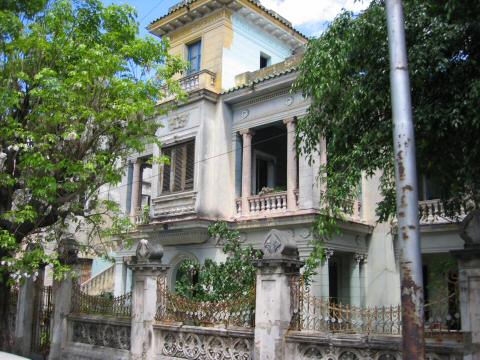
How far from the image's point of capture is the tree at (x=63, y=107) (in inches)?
387

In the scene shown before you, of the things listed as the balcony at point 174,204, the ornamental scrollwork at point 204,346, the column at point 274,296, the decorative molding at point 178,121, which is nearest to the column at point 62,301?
the ornamental scrollwork at point 204,346

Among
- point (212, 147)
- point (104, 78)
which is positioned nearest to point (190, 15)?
point (212, 147)

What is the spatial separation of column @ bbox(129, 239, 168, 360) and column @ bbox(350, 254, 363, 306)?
27.8 ft

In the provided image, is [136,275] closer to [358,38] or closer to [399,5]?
[358,38]

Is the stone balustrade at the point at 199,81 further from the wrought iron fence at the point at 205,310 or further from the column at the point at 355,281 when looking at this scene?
the wrought iron fence at the point at 205,310

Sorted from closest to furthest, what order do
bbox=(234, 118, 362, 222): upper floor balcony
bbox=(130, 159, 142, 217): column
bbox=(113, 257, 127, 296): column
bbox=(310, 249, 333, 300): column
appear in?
bbox=(310, 249, 333, 300): column
bbox=(234, 118, 362, 222): upper floor balcony
bbox=(113, 257, 127, 296): column
bbox=(130, 159, 142, 217): column

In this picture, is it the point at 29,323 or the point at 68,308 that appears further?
the point at 29,323

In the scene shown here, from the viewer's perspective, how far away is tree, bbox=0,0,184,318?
32.3 feet

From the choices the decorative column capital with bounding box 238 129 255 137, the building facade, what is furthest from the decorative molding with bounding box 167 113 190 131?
the decorative column capital with bounding box 238 129 255 137

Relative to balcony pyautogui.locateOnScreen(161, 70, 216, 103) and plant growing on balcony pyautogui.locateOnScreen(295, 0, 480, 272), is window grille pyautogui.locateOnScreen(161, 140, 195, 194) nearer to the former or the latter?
balcony pyautogui.locateOnScreen(161, 70, 216, 103)

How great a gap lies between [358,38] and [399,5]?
3221 millimetres

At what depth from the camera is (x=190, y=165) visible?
→ 719 inches

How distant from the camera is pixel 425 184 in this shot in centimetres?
1548

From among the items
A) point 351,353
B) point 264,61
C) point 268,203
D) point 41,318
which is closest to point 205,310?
point 351,353
